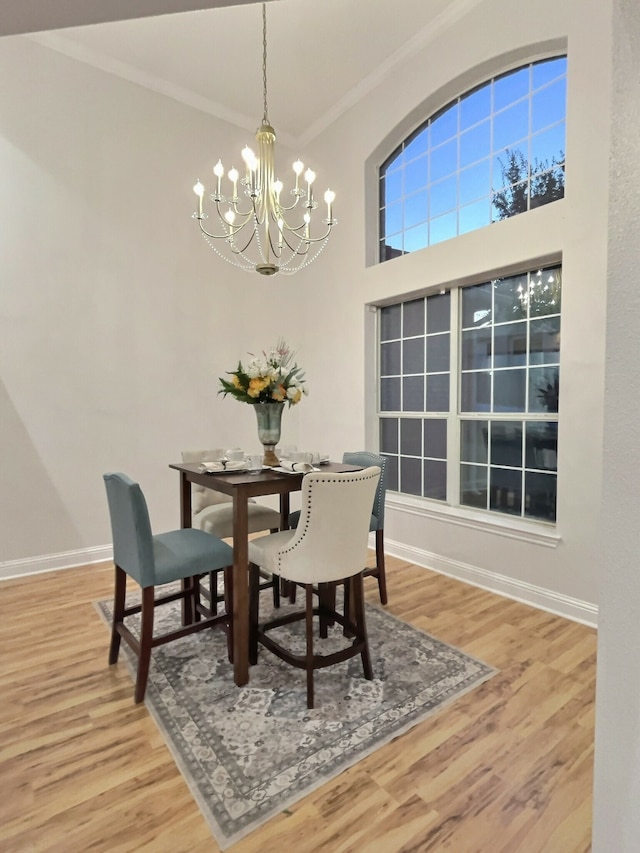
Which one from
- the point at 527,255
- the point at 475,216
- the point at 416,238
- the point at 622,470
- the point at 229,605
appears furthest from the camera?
the point at 416,238

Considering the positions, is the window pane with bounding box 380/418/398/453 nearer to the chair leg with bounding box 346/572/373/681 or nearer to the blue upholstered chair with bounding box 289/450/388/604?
the blue upholstered chair with bounding box 289/450/388/604

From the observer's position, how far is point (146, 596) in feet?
6.35

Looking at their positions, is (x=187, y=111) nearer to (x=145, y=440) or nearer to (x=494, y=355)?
(x=145, y=440)

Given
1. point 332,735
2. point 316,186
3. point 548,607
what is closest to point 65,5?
point 332,735

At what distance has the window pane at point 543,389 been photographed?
2.91m

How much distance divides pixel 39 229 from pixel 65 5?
280cm

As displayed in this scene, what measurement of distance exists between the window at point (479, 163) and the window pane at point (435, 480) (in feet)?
5.91

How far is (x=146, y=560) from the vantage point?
6.32 ft

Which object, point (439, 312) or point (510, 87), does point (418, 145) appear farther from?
Answer: point (439, 312)

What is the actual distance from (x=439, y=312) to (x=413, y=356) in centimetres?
44

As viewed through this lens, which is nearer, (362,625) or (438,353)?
(362,625)

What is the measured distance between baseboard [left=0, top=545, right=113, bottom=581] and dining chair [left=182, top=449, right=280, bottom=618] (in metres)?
1.20

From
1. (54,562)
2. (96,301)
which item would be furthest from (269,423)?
(54,562)

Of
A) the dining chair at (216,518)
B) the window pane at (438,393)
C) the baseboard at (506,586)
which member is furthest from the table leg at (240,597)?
the window pane at (438,393)
